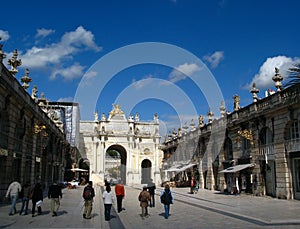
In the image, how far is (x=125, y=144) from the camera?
60.3 m

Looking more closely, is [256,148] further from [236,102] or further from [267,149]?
[236,102]

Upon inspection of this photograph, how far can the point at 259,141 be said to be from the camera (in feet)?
83.0

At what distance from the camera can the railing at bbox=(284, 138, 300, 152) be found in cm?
2060

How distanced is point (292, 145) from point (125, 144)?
4168 centimetres

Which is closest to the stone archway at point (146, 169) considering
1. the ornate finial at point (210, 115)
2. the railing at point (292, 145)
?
the ornate finial at point (210, 115)

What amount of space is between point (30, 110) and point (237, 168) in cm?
1641

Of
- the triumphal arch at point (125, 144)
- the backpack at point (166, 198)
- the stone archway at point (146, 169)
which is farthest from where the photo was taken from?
the stone archway at point (146, 169)

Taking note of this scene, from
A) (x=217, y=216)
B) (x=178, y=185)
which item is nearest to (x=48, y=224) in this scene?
(x=217, y=216)

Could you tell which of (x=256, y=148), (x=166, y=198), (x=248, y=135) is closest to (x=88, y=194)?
(x=166, y=198)

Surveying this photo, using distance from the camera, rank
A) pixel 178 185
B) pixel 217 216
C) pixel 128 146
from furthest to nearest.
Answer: pixel 128 146 < pixel 178 185 < pixel 217 216

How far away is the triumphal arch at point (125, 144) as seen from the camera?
5906 cm

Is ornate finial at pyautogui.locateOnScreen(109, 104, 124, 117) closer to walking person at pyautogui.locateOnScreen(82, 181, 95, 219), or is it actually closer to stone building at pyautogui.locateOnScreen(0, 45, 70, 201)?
stone building at pyautogui.locateOnScreen(0, 45, 70, 201)

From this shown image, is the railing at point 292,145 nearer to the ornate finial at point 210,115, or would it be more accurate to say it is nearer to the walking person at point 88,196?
the walking person at point 88,196

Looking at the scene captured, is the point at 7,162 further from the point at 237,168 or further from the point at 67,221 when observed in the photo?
the point at 237,168
